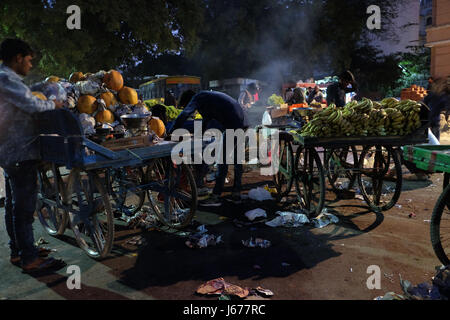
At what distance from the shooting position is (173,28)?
799 inches

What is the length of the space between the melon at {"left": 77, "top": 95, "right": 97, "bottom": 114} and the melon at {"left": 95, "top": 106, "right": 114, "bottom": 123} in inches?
3.4

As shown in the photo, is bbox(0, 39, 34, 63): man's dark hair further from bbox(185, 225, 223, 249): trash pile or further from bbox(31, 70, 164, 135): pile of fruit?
bbox(185, 225, 223, 249): trash pile

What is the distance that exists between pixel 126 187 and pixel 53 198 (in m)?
0.93

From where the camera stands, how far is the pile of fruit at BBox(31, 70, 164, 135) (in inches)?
A: 172

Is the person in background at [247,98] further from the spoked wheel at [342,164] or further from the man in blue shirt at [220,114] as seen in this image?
the man in blue shirt at [220,114]

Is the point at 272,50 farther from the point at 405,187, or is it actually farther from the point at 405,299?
the point at 405,299

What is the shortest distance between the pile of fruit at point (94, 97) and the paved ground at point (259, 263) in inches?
62.9

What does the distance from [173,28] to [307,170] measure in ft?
56.5

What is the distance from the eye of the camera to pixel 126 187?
16.1ft

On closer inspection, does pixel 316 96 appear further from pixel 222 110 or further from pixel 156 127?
pixel 156 127

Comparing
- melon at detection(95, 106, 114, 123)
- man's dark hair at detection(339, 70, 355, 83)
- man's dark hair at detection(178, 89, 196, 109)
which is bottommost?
melon at detection(95, 106, 114, 123)

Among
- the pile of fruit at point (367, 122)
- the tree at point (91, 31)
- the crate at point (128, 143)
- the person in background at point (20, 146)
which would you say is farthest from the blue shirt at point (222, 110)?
the tree at point (91, 31)

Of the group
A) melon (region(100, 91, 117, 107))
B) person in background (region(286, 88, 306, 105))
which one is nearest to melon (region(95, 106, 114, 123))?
melon (region(100, 91, 117, 107))
